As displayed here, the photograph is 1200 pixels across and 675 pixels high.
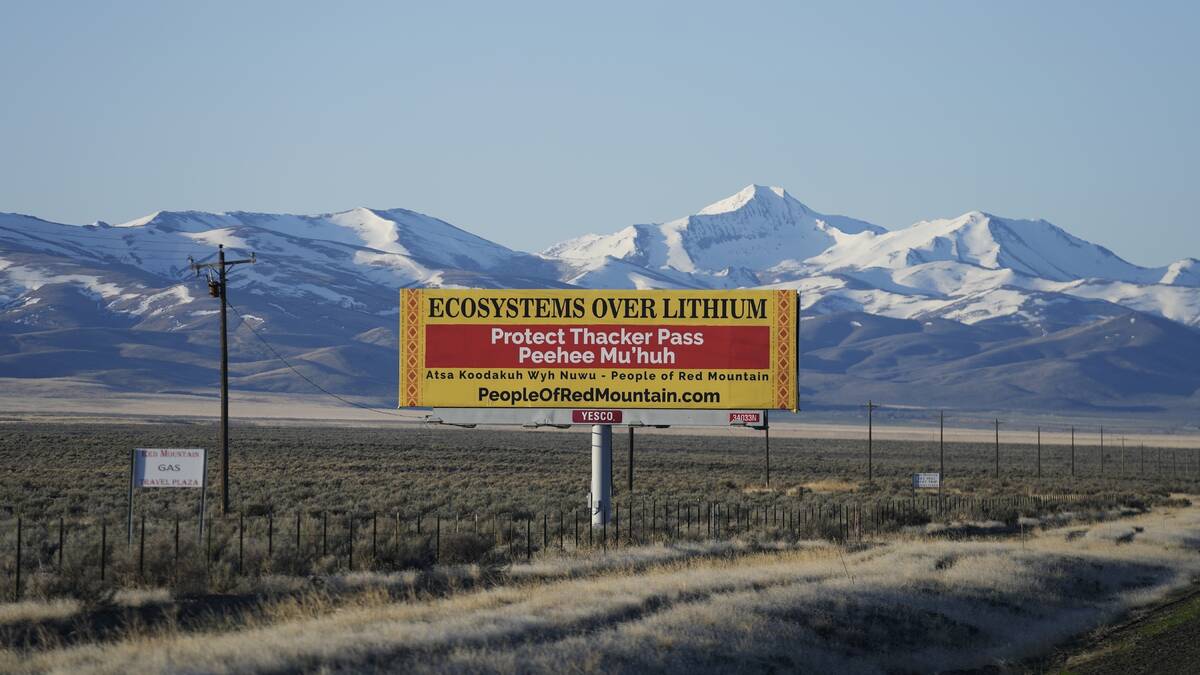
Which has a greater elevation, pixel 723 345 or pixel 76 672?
pixel 723 345

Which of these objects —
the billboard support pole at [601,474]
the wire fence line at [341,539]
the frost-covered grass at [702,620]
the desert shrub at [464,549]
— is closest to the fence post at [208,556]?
the wire fence line at [341,539]

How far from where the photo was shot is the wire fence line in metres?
23.1

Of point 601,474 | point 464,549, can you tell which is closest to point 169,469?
point 464,549

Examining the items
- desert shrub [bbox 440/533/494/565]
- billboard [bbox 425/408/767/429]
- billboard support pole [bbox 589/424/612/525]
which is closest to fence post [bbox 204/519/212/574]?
desert shrub [bbox 440/533/494/565]

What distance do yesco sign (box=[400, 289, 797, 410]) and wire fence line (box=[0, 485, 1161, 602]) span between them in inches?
118

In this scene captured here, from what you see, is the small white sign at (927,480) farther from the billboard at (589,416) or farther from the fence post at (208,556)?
the fence post at (208,556)

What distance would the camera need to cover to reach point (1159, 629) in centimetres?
2142

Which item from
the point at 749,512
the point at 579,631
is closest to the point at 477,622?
the point at 579,631

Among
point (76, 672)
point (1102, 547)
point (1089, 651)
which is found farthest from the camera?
point (1102, 547)

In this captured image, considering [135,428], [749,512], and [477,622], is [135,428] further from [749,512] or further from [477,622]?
[477,622]

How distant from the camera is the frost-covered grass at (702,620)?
53.5ft

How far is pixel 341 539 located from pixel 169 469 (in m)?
3.87

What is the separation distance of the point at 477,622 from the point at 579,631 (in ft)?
4.06

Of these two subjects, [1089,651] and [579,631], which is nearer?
[579,631]
